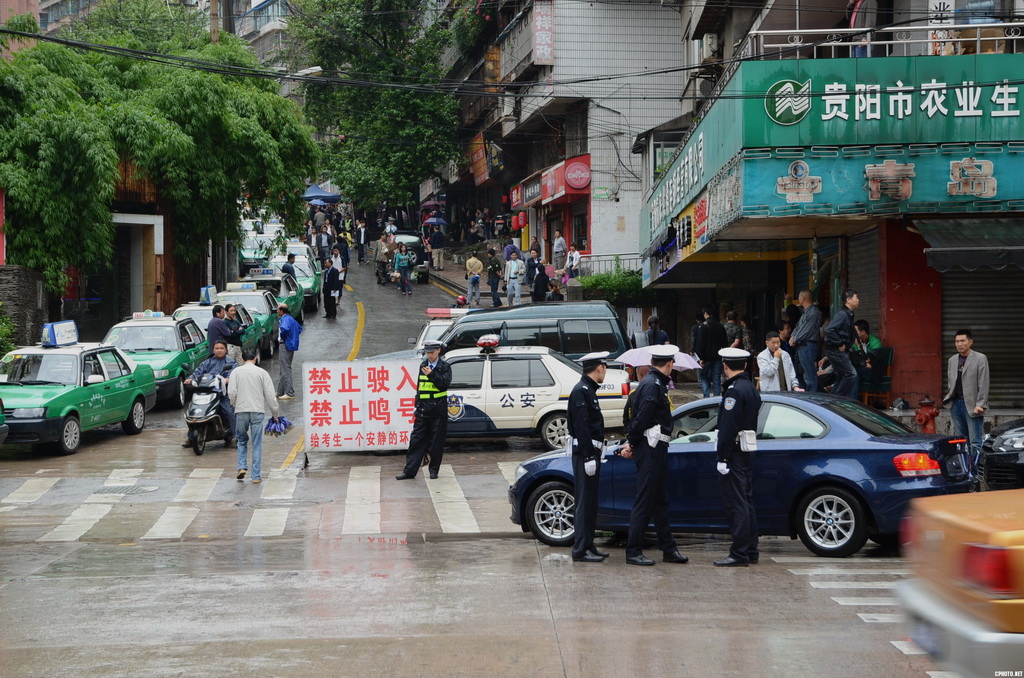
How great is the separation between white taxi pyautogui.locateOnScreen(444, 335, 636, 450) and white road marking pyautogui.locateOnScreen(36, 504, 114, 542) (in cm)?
541

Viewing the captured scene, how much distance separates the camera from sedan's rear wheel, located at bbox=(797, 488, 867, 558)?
33.5 ft

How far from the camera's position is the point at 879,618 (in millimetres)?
8008

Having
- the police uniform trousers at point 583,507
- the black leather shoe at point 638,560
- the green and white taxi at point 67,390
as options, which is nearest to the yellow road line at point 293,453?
the green and white taxi at point 67,390

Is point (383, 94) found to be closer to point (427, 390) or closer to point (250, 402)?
point (427, 390)

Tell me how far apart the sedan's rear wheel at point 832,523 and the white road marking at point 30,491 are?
388 inches

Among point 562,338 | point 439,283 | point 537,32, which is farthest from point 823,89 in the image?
point 439,283

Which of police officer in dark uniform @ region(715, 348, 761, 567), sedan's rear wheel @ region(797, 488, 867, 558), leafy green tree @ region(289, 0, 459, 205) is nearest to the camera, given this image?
police officer in dark uniform @ region(715, 348, 761, 567)

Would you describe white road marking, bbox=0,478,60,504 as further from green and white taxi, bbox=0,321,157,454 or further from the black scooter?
the black scooter

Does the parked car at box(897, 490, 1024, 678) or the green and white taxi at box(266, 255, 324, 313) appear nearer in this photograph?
the parked car at box(897, 490, 1024, 678)

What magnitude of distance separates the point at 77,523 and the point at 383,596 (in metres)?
5.97

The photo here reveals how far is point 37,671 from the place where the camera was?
695 centimetres

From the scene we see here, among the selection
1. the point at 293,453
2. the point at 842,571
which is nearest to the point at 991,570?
the point at 842,571

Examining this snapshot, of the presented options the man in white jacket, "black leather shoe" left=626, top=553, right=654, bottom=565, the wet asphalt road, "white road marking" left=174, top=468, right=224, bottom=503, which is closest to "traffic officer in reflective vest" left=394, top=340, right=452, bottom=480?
the wet asphalt road

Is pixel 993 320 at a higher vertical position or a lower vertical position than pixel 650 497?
higher
